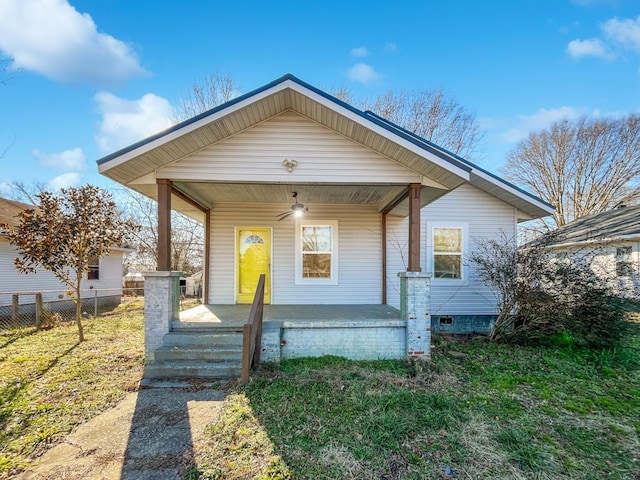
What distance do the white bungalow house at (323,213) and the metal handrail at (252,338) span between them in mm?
380

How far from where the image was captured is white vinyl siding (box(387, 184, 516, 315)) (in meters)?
8.29

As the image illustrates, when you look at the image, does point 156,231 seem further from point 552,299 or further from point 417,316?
point 552,299

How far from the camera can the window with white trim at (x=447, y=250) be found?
8.39m

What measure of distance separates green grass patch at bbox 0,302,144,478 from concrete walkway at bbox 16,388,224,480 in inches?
8.9

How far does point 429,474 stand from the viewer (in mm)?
2654

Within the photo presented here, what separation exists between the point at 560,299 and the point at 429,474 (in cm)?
550

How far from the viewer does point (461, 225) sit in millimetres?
8383

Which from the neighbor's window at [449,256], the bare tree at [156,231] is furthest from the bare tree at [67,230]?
the bare tree at [156,231]

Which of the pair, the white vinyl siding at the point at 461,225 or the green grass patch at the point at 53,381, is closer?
the green grass patch at the point at 53,381

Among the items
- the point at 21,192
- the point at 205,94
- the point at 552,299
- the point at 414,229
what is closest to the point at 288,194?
the point at 414,229

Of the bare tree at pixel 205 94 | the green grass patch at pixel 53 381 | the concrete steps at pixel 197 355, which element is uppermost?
the bare tree at pixel 205 94

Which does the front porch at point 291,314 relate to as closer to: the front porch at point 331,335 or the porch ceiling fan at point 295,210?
the front porch at point 331,335

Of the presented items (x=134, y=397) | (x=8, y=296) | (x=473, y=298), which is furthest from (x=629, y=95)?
(x=8, y=296)

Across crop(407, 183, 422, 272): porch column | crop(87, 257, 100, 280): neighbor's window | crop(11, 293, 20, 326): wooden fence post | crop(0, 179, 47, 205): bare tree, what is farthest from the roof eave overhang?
crop(0, 179, 47, 205): bare tree
